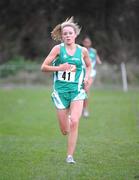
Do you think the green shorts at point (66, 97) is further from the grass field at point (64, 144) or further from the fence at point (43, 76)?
the fence at point (43, 76)

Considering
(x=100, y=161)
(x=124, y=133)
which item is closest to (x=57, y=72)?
(x=100, y=161)

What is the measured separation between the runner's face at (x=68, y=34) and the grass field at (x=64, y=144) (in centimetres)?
188

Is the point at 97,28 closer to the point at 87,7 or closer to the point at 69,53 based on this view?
the point at 87,7

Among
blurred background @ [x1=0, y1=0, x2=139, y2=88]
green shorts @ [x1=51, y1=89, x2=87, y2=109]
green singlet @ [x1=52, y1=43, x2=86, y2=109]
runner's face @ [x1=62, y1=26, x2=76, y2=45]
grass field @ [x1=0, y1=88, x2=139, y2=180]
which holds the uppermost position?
blurred background @ [x1=0, y1=0, x2=139, y2=88]

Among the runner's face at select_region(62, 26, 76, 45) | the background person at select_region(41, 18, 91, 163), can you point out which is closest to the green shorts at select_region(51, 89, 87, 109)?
the background person at select_region(41, 18, 91, 163)

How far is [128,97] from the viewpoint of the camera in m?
24.9

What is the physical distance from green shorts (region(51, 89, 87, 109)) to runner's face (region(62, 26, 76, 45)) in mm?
795

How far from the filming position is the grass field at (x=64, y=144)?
28.5 feet

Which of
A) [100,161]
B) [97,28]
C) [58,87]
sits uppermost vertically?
[97,28]

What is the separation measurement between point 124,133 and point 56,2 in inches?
1019

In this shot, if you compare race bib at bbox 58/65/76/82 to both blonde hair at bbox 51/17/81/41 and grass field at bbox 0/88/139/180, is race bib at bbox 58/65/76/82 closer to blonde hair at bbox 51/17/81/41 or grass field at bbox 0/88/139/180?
blonde hair at bbox 51/17/81/41

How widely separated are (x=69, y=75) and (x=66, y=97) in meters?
0.36

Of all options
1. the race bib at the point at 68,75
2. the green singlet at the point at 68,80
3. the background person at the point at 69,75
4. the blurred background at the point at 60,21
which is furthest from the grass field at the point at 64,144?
the blurred background at the point at 60,21

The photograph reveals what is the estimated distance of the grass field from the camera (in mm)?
8672
